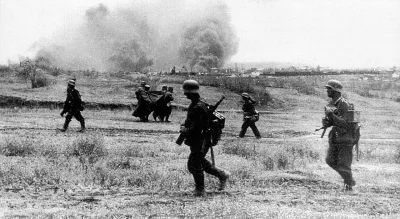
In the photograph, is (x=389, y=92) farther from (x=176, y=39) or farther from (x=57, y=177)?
(x=57, y=177)

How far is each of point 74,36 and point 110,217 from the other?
58.7m

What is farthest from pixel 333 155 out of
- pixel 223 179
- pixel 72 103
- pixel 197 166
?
pixel 72 103

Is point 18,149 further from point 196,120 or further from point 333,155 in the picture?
point 333,155

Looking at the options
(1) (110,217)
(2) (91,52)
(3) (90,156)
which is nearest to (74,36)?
(2) (91,52)

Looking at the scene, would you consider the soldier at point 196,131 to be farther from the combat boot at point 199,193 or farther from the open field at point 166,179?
the open field at point 166,179

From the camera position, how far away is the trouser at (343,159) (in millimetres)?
8258

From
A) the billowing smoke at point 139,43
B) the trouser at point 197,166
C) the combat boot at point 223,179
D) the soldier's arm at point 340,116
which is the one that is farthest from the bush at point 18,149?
the billowing smoke at point 139,43

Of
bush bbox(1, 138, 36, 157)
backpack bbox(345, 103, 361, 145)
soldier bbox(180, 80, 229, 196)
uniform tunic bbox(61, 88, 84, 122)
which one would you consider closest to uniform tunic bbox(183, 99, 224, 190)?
soldier bbox(180, 80, 229, 196)

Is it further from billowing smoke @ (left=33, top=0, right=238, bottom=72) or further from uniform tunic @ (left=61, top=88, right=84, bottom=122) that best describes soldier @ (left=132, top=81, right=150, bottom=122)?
billowing smoke @ (left=33, top=0, right=238, bottom=72)

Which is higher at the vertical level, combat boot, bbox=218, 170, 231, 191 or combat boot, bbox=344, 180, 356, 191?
combat boot, bbox=218, 170, 231, 191

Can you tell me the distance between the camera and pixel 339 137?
8.23 m

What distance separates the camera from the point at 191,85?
7586mm

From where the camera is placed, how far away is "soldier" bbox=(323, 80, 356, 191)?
26.9ft

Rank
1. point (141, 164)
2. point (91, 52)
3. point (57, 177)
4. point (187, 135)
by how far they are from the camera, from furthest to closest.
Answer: point (91, 52)
point (141, 164)
point (57, 177)
point (187, 135)
